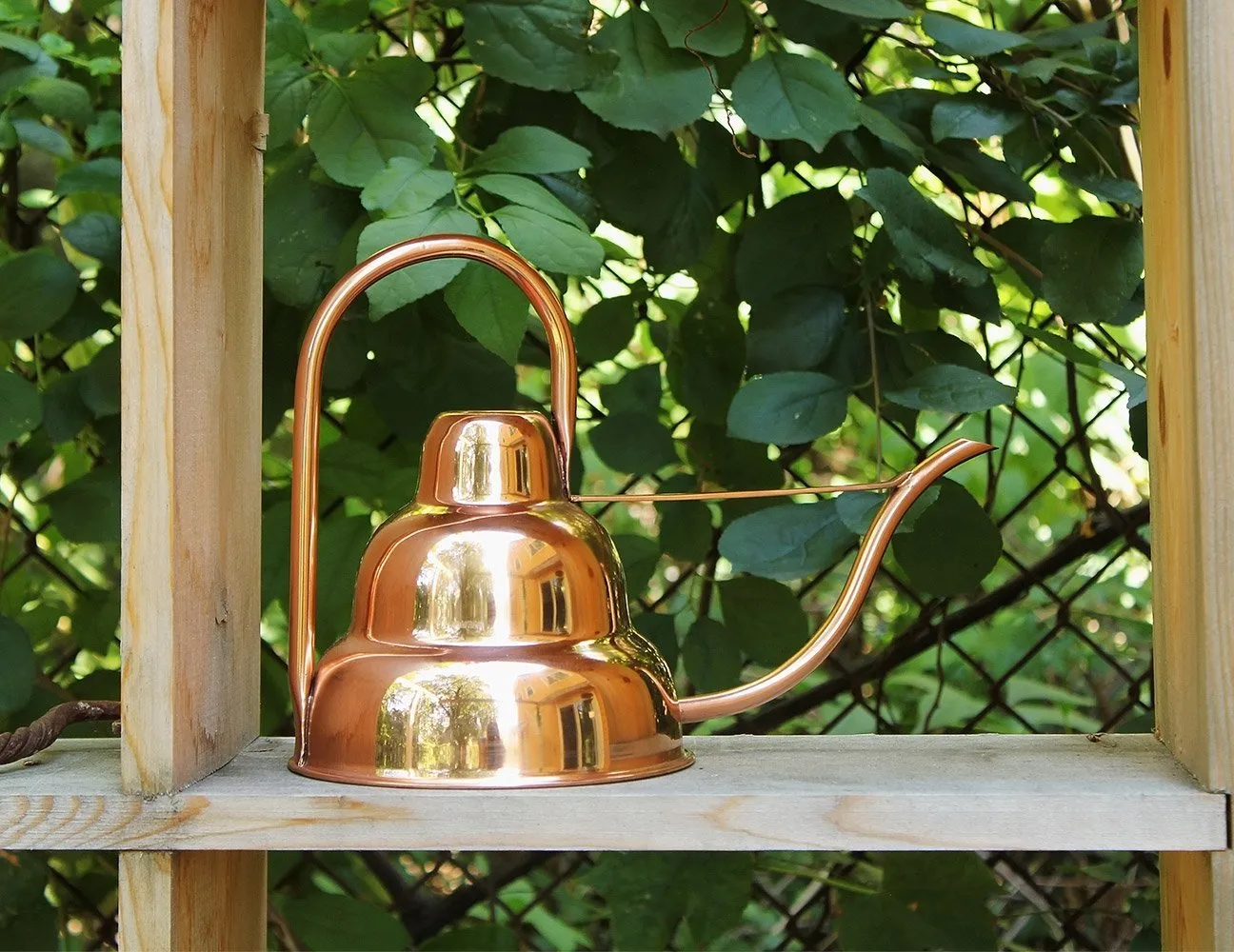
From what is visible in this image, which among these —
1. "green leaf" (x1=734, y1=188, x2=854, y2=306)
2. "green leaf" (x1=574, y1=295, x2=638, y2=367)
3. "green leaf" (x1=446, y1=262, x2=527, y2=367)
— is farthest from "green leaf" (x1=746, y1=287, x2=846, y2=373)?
"green leaf" (x1=446, y1=262, x2=527, y2=367)

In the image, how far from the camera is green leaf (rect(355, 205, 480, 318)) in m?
0.67

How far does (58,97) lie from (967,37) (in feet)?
1.95

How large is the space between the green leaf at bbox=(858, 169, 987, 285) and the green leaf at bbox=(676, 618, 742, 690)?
28cm

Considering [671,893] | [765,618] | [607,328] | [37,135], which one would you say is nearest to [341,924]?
[671,893]

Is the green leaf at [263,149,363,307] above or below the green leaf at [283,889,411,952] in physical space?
above

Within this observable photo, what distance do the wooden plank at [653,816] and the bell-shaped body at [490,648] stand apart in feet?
0.06

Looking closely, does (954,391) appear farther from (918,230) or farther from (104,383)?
(104,383)

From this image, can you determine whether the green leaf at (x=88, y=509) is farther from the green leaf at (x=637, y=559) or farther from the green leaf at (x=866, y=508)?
the green leaf at (x=866, y=508)

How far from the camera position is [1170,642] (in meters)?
0.66

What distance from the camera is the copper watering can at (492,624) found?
0.60 m

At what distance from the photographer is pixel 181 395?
0.61 m

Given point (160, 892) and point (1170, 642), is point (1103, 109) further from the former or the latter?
point (160, 892)

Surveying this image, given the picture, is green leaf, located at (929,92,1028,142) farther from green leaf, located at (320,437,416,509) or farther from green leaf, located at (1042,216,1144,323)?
green leaf, located at (320,437,416,509)

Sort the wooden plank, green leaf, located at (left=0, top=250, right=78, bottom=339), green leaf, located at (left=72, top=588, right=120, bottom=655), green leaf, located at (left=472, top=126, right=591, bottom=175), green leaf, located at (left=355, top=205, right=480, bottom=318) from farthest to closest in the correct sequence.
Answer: green leaf, located at (left=72, top=588, right=120, bottom=655) < green leaf, located at (left=0, top=250, right=78, bottom=339) < green leaf, located at (left=472, top=126, right=591, bottom=175) < green leaf, located at (left=355, top=205, right=480, bottom=318) < the wooden plank
